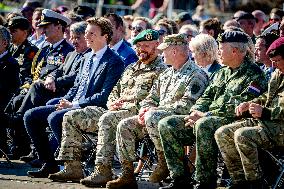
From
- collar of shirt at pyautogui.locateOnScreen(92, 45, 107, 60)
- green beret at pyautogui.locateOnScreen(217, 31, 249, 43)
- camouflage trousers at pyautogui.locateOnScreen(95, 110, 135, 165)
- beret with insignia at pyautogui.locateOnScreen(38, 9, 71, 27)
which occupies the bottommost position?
camouflage trousers at pyautogui.locateOnScreen(95, 110, 135, 165)

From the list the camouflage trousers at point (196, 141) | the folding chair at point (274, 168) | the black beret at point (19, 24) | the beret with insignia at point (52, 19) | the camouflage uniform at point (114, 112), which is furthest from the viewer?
the black beret at point (19, 24)

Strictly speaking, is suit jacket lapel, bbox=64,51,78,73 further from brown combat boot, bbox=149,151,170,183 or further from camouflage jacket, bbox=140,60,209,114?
brown combat boot, bbox=149,151,170,183

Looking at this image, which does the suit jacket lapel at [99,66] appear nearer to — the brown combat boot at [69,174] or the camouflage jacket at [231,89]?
the brown combat boot at [69,174]

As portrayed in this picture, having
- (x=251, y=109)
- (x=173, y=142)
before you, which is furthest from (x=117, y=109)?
(x=251, y=109)

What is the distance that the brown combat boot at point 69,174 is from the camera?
11.4 m

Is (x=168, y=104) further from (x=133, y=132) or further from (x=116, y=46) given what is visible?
(x=116, y=46)

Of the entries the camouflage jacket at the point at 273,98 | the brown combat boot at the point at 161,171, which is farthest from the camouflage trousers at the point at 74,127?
the camouflage jacket at the point at 273,98

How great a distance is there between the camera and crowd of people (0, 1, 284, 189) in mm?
9836

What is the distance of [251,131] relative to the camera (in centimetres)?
959

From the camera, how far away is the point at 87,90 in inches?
467

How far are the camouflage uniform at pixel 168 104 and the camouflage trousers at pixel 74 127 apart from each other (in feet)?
2.23

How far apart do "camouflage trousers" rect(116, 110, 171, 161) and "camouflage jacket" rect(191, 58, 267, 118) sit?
1.58 feet

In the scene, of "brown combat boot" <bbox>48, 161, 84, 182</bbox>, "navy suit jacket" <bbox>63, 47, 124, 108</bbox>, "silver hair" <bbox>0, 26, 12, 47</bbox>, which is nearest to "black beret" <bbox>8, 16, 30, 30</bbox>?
"silver hair" <bbox>0, 26, 12, 47</bbox>

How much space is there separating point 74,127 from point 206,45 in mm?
1990
